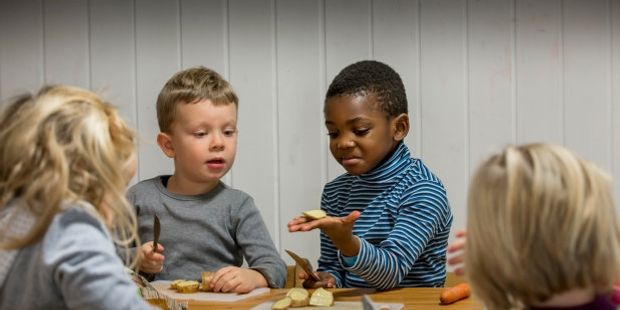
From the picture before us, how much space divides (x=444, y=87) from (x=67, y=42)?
1.24 meters

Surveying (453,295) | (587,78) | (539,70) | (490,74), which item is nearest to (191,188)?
(453,295)

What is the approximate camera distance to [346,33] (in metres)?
2.78

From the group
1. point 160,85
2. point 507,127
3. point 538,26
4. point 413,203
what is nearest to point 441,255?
point 413,203

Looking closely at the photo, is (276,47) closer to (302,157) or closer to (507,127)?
(302,157)

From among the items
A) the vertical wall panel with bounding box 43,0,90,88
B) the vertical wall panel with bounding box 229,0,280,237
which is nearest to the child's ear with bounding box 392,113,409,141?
the vertical wall panel with bounding box 229,0,280,237

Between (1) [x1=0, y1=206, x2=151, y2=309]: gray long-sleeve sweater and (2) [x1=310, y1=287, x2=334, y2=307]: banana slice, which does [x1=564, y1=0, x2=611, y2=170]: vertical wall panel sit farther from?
(1) [x1=0, y1=206, x2=151, y2=309]: gray long-sleeve sweater

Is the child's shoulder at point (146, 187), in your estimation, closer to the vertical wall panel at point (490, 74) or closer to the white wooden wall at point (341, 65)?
the white wooden wall at point (341, 65)

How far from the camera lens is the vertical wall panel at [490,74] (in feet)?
9.07

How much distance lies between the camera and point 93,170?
1.20 metres

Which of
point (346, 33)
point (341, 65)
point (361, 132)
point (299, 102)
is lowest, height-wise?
point (361, 132)

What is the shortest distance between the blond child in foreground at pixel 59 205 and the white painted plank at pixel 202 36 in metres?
1.59

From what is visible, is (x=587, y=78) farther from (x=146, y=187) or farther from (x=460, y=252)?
(x=460, y=252)

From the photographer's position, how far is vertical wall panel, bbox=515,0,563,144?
2762 mm

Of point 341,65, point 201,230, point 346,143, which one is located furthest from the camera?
point 341,65
